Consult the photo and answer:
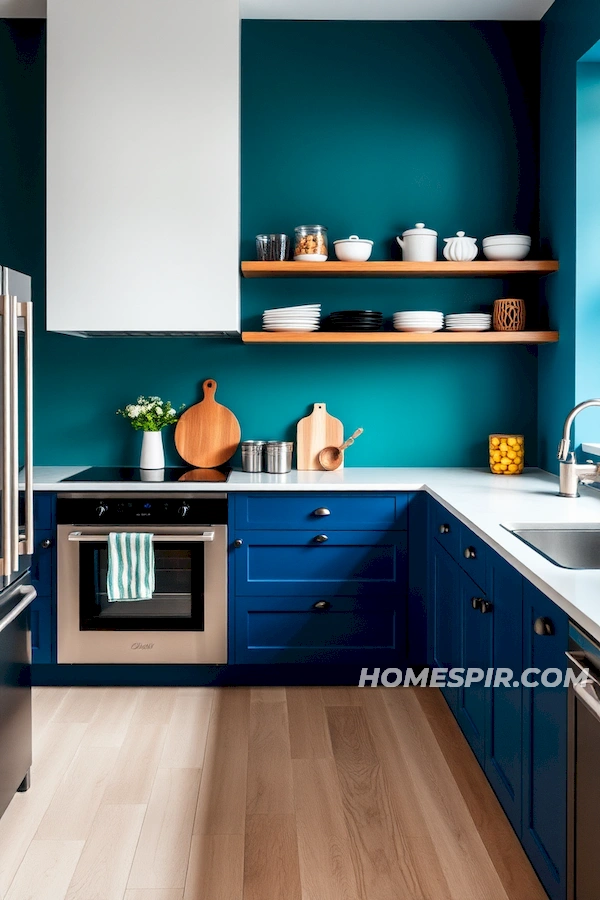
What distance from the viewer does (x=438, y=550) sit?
10.3ft

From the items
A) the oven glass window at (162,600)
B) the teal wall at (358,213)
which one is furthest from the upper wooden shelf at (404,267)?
the oven glass window at (162,600)

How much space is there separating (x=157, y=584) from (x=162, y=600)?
7 centimetres

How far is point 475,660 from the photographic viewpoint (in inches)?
100

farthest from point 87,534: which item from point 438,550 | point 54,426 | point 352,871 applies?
point 352,871

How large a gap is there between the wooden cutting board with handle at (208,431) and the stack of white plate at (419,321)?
2.96 ft

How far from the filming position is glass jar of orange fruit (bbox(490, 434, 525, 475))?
3.61m

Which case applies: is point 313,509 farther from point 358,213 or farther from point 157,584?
point 358,213

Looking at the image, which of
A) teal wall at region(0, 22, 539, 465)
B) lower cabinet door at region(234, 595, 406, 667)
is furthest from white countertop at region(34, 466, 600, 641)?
lower cabinet door at region(234, 595, 406, 667)

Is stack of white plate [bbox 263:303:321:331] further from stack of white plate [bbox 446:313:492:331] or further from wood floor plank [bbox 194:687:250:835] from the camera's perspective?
wood floor plank [bbox 194:687:250:835]

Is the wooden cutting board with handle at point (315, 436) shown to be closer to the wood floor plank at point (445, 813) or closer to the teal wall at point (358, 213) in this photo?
the teal wall at point (358, 213)

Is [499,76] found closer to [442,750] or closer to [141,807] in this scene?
[442,750]

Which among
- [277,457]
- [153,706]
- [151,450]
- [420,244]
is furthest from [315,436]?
[153,706]

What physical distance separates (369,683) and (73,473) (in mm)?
1591

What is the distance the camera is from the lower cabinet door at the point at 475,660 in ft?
7.84
